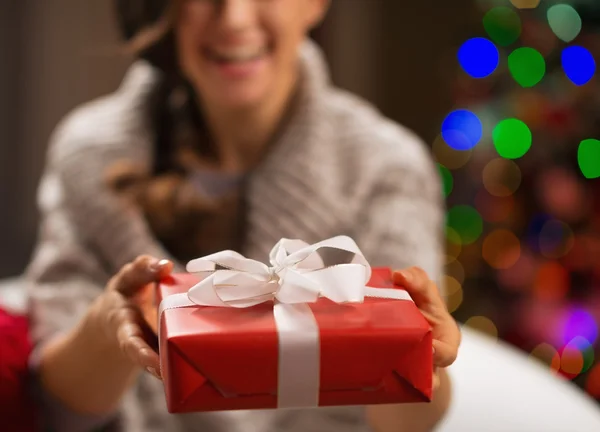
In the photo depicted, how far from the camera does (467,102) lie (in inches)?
76.9

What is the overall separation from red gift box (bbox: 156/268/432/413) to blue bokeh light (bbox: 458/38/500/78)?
1.48m

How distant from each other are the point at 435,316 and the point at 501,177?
1.41 metres

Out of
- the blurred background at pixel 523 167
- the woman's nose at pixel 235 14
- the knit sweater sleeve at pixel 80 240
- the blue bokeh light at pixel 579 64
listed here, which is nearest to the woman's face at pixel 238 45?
the woman's nose at pixel 235 14

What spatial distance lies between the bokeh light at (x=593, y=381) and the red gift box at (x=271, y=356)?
1.36 m

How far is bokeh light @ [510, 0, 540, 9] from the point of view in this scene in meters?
1.79

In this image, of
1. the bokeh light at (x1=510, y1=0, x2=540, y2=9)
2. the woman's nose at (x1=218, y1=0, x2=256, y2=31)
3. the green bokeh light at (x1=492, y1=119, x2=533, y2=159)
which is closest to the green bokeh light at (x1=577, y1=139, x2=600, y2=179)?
the green bokeh light at (x1=492, y1=119, x2=533, y2=159)

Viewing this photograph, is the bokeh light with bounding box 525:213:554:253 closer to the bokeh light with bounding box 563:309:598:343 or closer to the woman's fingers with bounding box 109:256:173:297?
the bokeh light with bounding box 563:309:598:343

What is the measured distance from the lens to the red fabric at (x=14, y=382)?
800 mm

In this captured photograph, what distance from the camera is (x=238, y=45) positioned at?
860 mm

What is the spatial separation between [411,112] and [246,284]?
6.58 feet

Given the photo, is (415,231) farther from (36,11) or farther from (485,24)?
(36,11)

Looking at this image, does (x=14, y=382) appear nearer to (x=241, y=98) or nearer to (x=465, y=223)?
(x=241, y=98)

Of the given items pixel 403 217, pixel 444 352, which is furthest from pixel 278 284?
pixel 403 217

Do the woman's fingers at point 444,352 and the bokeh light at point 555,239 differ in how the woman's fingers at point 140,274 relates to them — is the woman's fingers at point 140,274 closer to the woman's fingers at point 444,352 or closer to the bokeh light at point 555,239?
the woman's fingers at point 444,352
